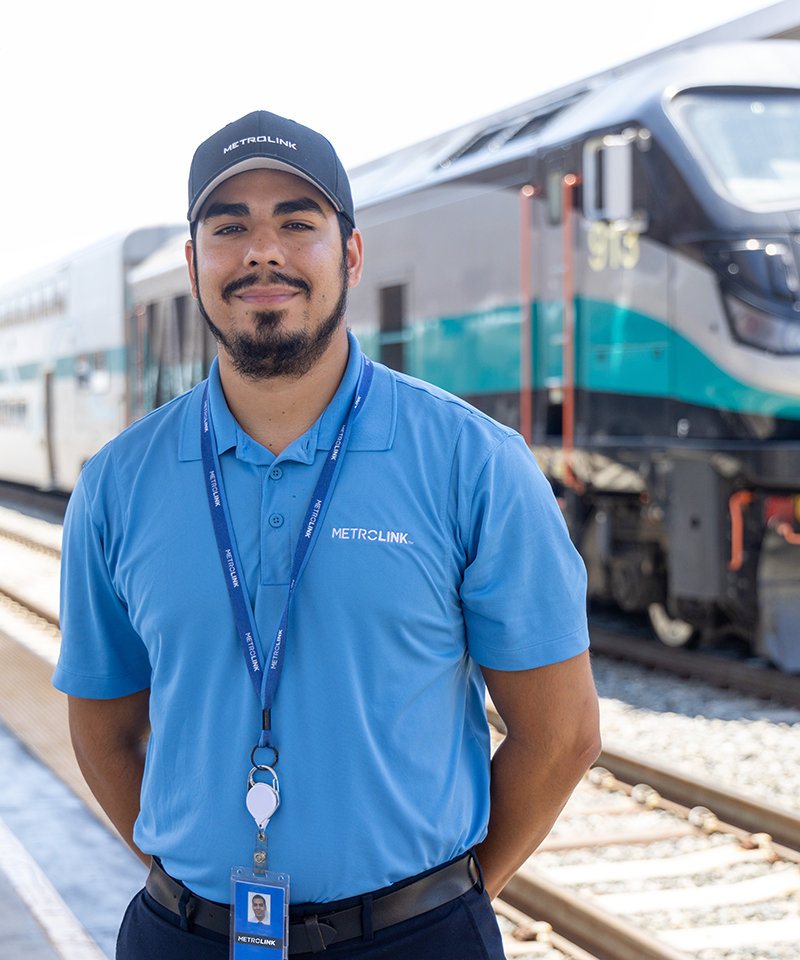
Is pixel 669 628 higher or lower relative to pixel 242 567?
lower

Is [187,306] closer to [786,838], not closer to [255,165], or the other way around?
[786,838]

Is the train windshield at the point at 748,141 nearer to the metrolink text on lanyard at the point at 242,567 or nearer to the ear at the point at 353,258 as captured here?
the ear at the point at 353,258

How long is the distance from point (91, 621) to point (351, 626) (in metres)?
0.50

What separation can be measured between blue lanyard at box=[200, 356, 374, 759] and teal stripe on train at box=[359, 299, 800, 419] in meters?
5.21

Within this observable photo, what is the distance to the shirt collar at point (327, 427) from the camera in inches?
68.3

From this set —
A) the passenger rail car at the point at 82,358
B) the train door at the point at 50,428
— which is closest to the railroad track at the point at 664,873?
the passenger rail car at the point at 82,358

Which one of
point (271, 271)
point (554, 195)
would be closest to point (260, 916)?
point (271, 271)

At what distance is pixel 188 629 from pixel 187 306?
1157 cm

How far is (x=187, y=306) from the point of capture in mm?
12883

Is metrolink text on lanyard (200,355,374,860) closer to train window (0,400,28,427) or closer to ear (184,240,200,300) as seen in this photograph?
ear (184,240,200,300)

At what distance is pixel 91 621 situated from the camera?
1.89 metres

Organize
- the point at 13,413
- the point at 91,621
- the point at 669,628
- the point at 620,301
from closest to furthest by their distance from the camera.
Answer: the point at 91,621
the point at 620,301
the point at 669,628
the point at 13,413

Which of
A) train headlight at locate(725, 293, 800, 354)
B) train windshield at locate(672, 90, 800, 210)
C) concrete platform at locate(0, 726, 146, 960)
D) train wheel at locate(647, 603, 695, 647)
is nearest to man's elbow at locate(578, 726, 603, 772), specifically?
concrete platform at locate(0, 726, 146, 960)

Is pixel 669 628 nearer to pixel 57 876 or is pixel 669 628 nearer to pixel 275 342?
pixel 57 876
